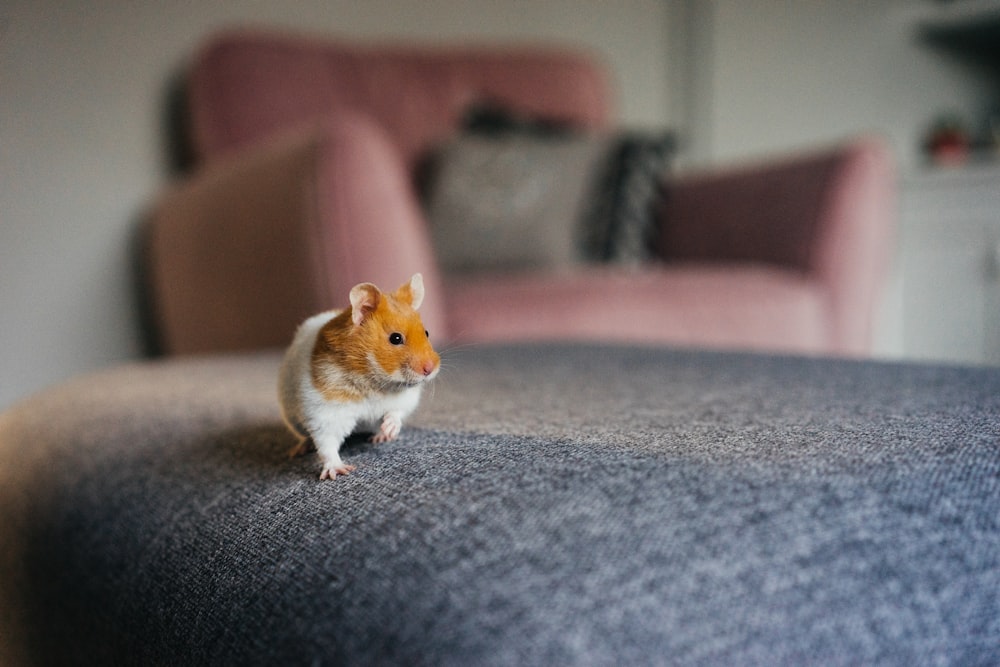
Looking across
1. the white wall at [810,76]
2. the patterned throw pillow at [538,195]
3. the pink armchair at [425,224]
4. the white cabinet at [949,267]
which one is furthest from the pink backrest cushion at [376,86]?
the white cabinet at [949,267]

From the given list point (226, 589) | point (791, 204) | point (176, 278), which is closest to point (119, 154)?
point (176, 278)

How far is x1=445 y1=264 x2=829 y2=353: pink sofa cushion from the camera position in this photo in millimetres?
1329

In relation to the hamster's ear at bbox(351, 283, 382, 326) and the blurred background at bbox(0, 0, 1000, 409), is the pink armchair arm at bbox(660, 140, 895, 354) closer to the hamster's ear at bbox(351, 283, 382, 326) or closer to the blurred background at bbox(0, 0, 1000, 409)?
the blurred background at bbox(0, 0, 1000, 409)

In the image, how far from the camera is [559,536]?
345 mm

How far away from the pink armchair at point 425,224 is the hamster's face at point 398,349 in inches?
24.7

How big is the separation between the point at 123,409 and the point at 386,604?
531 millimetres

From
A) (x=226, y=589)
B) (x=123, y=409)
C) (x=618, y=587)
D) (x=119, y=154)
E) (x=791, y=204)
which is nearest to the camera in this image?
(x=618, y=587)

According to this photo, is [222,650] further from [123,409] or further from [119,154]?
[119,154]

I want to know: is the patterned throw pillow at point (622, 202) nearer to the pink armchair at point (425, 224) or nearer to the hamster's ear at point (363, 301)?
the pink armchair at point (425, 224)

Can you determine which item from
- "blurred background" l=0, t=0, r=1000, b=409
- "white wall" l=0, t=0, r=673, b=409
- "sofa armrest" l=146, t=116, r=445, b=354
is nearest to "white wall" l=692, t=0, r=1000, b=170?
"blurred background" l=0, t=0, r=1000, b=409

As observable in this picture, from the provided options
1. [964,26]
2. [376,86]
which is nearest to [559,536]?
[376,86]

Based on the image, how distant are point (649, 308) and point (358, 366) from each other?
103 cm

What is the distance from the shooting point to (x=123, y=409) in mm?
760

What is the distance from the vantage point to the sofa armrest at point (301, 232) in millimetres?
1070
